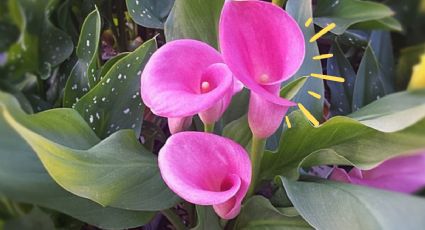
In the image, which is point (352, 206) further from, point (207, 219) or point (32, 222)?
point (32, 222)

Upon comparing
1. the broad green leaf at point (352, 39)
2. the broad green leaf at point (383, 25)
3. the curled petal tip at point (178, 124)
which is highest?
the broad green leaf at point (383, 25)

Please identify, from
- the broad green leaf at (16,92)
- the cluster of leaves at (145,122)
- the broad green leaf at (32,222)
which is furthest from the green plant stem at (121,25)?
the broad green leaf at (32,222)

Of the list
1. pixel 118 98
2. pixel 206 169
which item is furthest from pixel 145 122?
pixel 206 169

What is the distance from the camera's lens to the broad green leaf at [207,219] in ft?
1.26

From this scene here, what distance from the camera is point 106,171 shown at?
33 centimetres

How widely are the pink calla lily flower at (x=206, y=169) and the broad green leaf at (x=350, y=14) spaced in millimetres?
197

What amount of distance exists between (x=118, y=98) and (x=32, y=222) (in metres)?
0.11

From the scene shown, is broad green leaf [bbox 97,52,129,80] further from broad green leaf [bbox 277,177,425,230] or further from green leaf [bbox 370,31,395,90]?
green leaf [bbox 370,31,395,90]

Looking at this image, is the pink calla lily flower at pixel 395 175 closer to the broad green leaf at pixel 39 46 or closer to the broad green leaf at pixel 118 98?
the broad green leaf at pixel 118 98

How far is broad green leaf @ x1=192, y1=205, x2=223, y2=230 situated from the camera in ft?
1.26

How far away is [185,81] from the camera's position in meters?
0.33

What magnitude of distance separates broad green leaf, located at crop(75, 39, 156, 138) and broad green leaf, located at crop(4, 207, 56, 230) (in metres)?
0.07

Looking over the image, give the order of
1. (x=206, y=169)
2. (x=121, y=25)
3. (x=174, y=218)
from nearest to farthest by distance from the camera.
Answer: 1. (x=206, y=169)
2. (x=174, y=218)
3. (x=121, y=25)

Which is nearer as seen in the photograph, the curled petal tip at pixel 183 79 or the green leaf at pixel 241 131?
the curled petal tip at pixel 183 79
